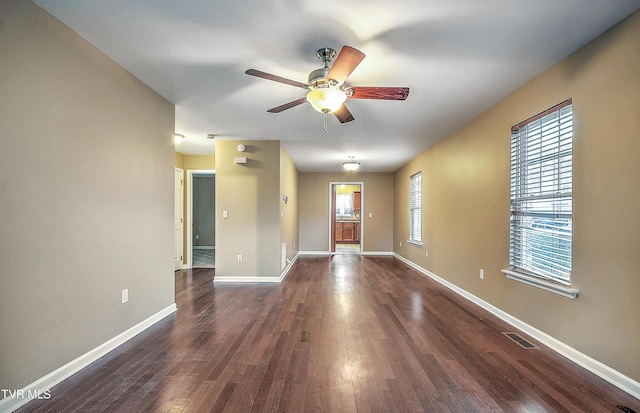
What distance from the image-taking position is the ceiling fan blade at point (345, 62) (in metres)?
1.88

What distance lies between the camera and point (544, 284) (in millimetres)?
2590

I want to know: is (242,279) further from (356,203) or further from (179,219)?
(356,203)

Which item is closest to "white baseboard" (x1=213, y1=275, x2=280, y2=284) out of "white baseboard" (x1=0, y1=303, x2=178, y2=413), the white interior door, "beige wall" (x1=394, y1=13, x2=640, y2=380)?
the white interior door

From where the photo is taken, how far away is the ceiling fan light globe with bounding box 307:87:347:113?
2318mm

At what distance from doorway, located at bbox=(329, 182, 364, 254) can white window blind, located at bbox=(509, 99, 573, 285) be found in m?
5.71

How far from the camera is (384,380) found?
204 cm

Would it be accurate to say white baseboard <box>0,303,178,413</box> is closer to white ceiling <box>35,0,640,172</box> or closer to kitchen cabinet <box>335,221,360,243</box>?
white ceiling <box>35,0,640,172</box>

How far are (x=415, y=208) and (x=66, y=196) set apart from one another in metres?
6.04

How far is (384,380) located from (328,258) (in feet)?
18.9

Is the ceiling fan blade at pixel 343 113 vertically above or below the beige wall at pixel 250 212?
above

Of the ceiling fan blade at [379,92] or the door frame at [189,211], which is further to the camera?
the door frame at [189,211]

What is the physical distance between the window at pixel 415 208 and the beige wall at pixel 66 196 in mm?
5075

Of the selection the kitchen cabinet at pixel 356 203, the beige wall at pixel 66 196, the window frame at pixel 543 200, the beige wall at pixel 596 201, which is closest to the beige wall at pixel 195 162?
the beige wall at pixel 66 196

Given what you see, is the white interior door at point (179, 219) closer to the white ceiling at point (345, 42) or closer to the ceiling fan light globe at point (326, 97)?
the white ceiling at point (345, 42)
